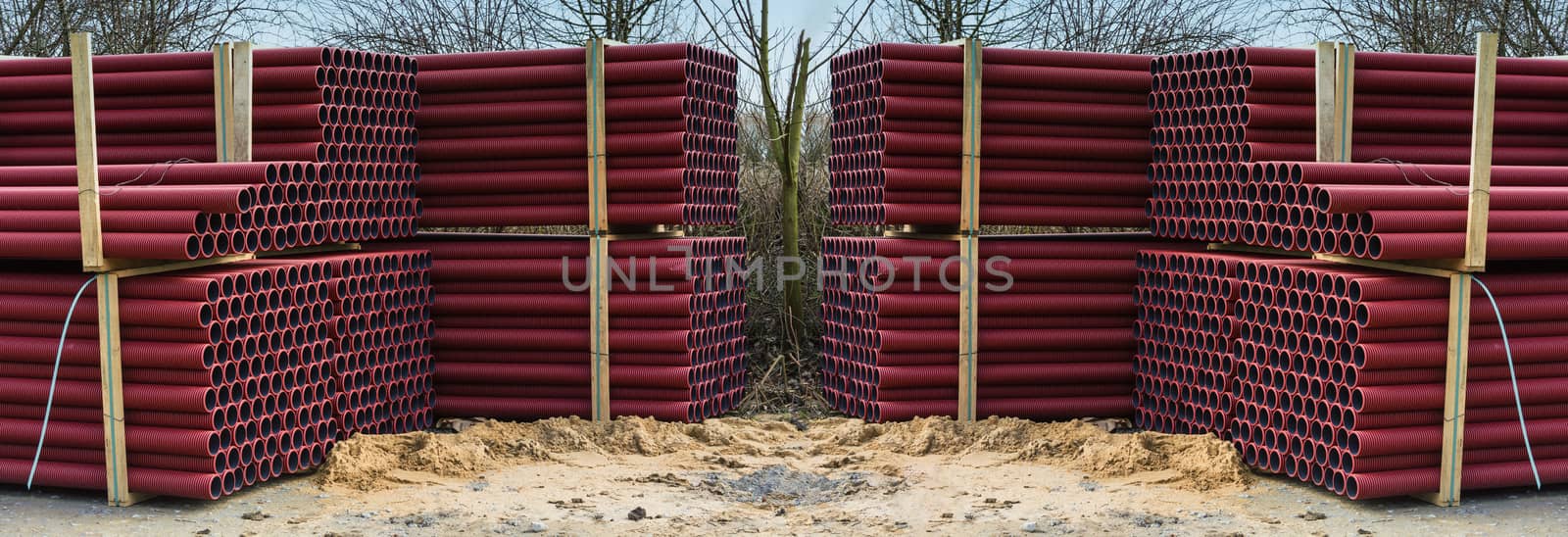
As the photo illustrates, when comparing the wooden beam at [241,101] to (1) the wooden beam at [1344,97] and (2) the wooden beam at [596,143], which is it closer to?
(2) the wooden beam at [596,143]

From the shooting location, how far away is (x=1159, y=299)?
9.96 m

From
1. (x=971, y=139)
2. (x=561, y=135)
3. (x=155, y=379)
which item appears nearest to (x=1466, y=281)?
(x=971, y=139)

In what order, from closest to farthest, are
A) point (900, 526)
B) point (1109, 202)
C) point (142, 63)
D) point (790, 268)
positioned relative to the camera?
1. point (900, 526)
2. point (142, 63)
3. point (1109, 202)
4. point (790, 268)

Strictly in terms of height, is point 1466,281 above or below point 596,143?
below

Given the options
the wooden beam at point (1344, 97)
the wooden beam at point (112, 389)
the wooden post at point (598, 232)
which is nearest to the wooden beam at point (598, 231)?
the wooden post at point (598, 232)

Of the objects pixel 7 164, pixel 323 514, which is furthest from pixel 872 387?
pixel 7 164

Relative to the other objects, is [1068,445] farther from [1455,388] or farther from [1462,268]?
[1462,268]

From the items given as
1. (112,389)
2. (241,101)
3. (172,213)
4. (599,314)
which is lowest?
(112,389)

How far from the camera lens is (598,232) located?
33.2 ft

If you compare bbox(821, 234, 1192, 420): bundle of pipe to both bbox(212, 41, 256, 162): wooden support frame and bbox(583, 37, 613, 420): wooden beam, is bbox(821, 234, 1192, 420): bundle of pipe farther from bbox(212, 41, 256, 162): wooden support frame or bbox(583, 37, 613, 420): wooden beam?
bbox(212, 41, 256, 162): wooden support frame

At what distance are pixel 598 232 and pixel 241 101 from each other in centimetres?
275

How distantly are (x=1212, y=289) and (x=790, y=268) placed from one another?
5.10 meters

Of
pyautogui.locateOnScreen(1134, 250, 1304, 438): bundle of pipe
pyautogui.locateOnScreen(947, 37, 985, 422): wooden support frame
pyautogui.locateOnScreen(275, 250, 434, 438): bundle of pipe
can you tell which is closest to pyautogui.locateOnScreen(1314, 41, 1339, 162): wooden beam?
pyautogui.locateOnScreen(1134, 250, 1304, 438): bundle of pipe

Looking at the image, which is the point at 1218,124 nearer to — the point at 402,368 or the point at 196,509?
the point at 402,368
